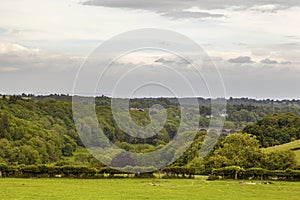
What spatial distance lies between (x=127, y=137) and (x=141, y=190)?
36.8m

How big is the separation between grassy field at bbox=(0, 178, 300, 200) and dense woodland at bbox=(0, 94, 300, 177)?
11478 mm

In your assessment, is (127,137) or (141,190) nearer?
(141,190)

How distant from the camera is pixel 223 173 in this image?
46.7m

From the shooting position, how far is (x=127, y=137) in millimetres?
71625

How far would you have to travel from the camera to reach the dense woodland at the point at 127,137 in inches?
2200

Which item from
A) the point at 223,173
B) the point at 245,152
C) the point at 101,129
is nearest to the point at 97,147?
the point at 101,129

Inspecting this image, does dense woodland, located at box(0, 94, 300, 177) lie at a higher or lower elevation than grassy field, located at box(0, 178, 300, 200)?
higher

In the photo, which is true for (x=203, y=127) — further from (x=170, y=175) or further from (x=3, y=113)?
(x=170, y=175)

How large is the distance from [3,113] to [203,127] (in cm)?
3311

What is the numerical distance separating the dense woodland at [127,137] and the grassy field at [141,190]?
1148 cm

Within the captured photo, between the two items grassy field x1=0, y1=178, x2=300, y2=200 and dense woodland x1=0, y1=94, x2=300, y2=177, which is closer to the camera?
grassy field x1=0, y1=178, x2=300, y2=200

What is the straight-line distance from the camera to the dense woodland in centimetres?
5588

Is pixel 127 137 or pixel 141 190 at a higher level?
pixel 127 137

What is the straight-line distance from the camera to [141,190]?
3488cm
